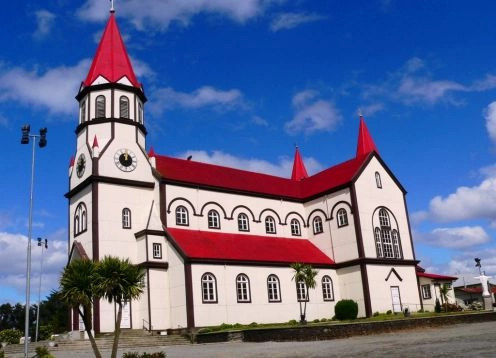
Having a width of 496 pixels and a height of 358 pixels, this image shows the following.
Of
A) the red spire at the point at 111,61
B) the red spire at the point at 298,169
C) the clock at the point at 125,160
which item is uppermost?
the red spire at the point at 111,61

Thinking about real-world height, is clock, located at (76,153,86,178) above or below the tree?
above

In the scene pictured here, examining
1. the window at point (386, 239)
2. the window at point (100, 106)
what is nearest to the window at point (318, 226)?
the window at point (386, 239)

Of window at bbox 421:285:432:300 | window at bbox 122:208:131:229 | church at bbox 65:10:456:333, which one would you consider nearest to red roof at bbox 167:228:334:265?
church at bbox 65:10:456:333

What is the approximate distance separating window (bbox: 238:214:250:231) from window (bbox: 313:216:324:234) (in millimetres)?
Answer: 6898

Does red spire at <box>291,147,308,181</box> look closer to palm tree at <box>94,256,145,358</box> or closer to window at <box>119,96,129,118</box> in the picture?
window at <box>119,96,129,118</box>

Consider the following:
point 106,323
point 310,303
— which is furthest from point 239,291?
point 106,323

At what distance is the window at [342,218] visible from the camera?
4600 cm

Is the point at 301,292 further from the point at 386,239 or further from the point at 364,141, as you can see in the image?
the point at 364,141

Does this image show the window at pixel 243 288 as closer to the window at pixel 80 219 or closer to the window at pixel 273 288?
the window at pixel 273 288

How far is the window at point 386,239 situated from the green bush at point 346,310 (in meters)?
5.39

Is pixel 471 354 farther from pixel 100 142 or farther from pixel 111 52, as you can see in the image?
pixel 111 52

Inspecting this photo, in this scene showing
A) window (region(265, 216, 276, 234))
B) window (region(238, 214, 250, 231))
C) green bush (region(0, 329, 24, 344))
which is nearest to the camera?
green bush (region(0, 329, 24, 344))

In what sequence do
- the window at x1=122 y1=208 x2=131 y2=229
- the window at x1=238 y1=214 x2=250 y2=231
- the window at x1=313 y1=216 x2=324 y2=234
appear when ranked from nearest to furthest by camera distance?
1. the window at x1=122 y1=208 x2=131 y2=229
2. the window at x1=238 y1=214 x2=250 y2=231
3. the window at x1=313 y1=216 x2=324 y2=234

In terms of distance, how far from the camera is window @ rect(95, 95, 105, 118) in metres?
41.7
